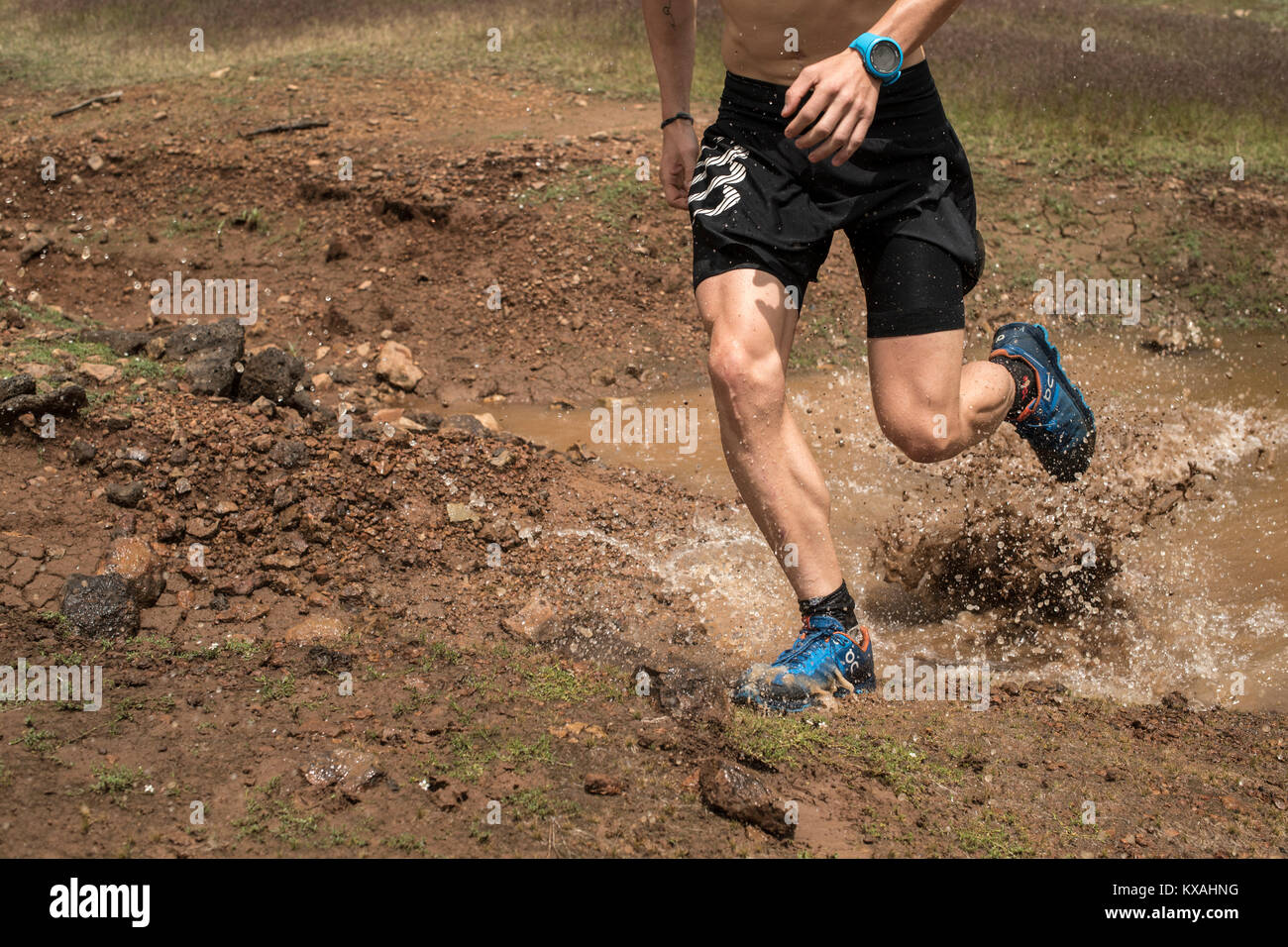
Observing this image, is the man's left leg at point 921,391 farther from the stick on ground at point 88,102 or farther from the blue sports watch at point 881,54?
the stick on ground at point 88,102

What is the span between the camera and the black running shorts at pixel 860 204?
283 centimetres

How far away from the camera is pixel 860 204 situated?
9.53ft

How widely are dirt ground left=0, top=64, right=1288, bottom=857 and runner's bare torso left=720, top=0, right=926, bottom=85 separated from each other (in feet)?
5.40

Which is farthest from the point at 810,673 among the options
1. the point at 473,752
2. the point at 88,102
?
the point at 88,102

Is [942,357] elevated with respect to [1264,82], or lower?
lower

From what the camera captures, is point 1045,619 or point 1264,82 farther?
point 1264,82

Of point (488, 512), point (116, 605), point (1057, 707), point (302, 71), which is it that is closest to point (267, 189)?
point (302, 71)

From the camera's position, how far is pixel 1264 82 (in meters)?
9.20

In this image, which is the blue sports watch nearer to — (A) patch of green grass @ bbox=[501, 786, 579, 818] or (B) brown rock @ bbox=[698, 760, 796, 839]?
(B) brown rock @ bbox=[698, 760, 796, 839]

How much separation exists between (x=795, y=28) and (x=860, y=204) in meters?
0.50
